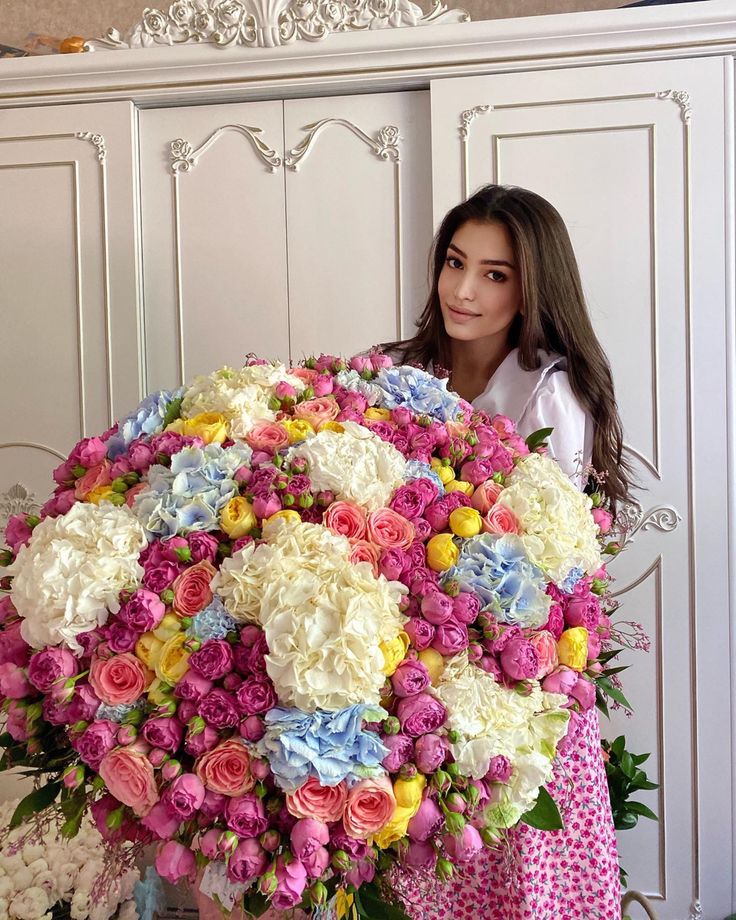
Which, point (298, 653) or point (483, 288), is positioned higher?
point (483, 288)

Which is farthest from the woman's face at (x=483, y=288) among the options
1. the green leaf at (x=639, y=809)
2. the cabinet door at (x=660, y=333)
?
the green leaf at (x=639, y=809)

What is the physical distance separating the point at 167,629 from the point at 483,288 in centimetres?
127

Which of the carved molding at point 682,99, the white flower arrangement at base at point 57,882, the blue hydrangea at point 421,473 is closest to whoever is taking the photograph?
the blue hydrangea at point 421,473

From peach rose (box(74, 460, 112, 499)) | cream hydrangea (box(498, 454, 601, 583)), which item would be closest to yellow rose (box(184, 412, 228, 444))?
peach rose (box(74, 460, 112, 499))

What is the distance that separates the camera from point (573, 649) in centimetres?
91

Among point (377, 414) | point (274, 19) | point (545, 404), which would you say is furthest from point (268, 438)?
point (274, 19)

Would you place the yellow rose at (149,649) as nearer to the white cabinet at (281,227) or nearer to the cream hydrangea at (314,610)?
the cream hydrangea at (314,610)

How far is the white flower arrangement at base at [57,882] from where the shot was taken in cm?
157

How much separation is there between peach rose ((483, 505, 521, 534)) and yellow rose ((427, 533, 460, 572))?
5cm

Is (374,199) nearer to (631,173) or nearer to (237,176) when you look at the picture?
(237,176)

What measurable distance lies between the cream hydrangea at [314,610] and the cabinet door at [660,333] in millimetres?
1862

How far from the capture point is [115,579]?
84 cm

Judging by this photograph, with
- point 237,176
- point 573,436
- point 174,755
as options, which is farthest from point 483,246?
point 174,755

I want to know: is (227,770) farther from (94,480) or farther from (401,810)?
(94,480)
